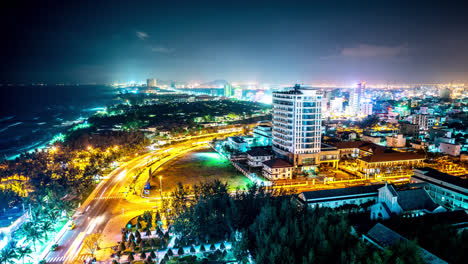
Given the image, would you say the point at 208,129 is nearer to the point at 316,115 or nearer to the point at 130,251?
the point at 316,115

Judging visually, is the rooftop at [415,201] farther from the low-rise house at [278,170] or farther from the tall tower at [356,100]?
the tall tower at [356,100]

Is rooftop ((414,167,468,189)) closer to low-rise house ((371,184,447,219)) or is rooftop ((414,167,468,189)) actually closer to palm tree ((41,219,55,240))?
low-rise house ((371,184,447,219))

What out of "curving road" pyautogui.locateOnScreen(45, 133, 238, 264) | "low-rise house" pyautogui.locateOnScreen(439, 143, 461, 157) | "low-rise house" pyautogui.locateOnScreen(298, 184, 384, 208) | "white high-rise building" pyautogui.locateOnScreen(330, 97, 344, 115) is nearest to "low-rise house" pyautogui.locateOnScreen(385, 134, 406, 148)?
"low-rise house" pyautogui.locateOnScreen(439, 143, 461, 157)

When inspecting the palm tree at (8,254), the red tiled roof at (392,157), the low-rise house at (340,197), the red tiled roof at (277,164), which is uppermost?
the red tiled roof at (392,157)

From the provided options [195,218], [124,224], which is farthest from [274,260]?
[124,224]

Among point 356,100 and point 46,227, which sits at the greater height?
point 356,100

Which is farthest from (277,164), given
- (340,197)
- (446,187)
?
(446,187)

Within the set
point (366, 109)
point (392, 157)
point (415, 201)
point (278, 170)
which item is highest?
point (366, 109)

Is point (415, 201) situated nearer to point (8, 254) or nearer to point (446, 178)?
point (446, 178)

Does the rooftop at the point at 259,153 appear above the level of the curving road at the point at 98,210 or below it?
above

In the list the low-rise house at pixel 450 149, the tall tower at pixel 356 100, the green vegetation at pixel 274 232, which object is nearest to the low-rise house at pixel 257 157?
the green vegetation at pixel 274 232

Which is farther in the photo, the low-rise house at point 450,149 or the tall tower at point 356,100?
the tall tower at point 356,100
